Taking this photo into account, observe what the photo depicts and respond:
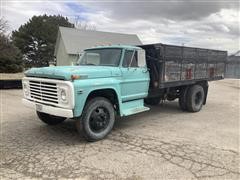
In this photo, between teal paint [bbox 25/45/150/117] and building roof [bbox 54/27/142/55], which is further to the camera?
building roof [bbox 54/27/142/55]

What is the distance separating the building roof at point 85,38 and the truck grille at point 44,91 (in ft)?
80.3

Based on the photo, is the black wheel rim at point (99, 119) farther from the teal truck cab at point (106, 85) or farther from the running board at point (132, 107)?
the running board at point (132, 107)

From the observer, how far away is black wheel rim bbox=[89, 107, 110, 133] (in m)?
5.55

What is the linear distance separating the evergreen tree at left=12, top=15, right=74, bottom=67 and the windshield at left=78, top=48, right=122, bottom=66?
1538 inches

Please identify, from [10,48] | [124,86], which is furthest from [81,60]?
[10,48]

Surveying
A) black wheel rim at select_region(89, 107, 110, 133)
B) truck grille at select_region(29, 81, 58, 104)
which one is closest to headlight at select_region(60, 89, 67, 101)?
truck grille at select_region(29, 81, 58, 104)

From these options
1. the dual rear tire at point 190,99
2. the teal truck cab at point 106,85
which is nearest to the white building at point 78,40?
the dual rear tire at point 190,99

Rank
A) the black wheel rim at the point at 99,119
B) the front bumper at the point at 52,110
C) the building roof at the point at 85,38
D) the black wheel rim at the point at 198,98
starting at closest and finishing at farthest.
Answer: the front bumper at the point at 52,110 < the black wheel rim at the point at 99,119 < the black wheel rim at the point at 198,98 < the building roof at the point at 85,38

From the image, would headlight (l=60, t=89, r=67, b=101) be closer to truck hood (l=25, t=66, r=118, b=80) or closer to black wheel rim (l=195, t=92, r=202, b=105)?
truck hood (l=25, t=66, r=118, b=80)

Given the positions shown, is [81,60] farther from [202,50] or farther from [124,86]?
[202,50]

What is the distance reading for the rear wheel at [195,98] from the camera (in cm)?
862

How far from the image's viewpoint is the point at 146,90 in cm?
713

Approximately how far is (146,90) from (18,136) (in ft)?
11.3

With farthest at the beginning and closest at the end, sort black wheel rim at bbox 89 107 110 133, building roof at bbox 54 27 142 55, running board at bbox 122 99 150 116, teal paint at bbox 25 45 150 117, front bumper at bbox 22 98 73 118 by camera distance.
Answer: building roof at bbox 54 27 142 55, running board at bbox 122 99 150 116, black wheel rim at bbox 89 107 110 133, teal paint at bbox 25 45 150 117, front bumper at bbox 22 98 73 118
